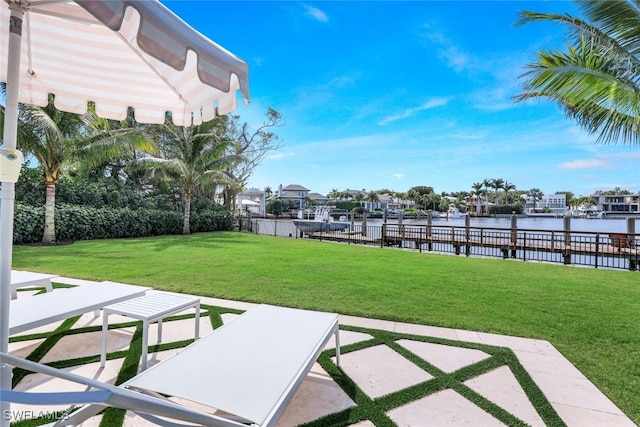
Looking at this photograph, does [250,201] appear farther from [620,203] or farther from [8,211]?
[620,203]

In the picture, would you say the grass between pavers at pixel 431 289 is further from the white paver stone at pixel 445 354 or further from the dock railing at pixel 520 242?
the dock railing at pixel 520 242

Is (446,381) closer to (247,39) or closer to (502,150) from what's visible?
(247,39)

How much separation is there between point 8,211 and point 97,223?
475 inches

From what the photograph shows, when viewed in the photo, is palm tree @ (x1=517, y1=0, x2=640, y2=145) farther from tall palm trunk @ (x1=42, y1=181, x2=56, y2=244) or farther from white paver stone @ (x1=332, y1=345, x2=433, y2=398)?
tall palm trunk @ (x1=42, y1=181, x2=56, y2=244)

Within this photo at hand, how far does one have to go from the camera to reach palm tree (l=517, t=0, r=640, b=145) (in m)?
4.52

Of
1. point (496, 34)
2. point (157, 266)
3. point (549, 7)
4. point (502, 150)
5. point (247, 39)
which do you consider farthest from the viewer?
point (502, 150)

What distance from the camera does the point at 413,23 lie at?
8281 mm

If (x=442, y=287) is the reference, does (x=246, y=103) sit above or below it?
above

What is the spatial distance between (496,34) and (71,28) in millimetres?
10189

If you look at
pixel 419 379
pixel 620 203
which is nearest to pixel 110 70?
pixel 419 379

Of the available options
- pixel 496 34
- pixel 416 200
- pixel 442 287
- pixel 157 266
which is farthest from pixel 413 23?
pixel 416 200

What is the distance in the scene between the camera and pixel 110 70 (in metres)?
2.68

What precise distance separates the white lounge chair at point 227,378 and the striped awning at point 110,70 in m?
1.21

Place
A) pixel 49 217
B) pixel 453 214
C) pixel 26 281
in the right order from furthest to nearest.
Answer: pixel 453 214 → pixel 49 217 → pixel 26 281
